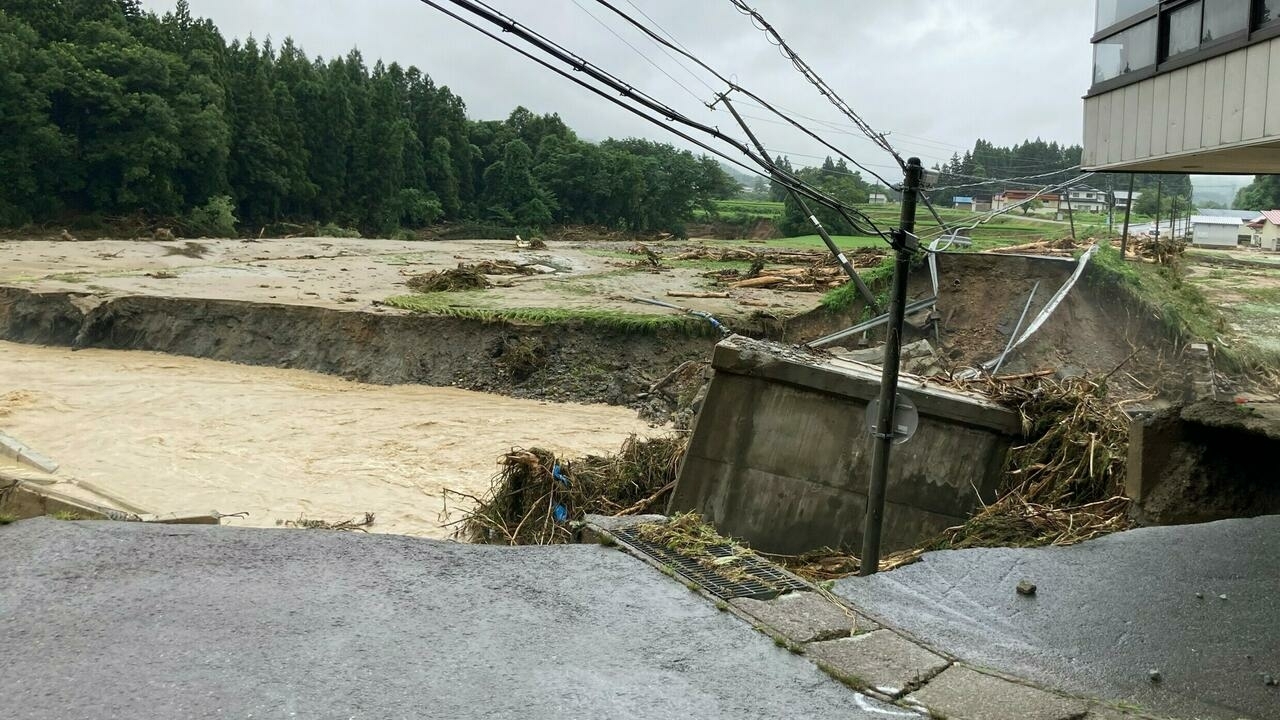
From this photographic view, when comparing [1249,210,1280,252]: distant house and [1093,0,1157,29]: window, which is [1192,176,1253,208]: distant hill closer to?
[1249,210,1280,252]: distant house

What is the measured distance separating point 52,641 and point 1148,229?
70.9 feet

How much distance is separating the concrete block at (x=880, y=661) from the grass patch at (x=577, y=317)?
17324 millimetres

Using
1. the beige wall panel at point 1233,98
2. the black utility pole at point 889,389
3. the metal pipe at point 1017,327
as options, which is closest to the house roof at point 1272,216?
the metal pipe at point 1017,327

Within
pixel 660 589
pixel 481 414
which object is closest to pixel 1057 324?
pixel 481 414

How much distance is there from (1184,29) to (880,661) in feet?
15.9

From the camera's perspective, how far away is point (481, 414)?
66.5 feet

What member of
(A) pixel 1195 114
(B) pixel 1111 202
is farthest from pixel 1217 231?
(A) pixel 1195 114

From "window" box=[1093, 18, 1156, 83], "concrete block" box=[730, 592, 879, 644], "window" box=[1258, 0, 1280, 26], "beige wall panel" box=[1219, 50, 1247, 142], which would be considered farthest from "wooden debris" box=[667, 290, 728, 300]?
"concrete block" box=[730, 592, 879, 644]

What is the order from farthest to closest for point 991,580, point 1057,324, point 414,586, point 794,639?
1. point 1057,324
2. point 991,580
3. point 414,586
4. point 794,639

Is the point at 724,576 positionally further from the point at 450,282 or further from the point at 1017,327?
the point at 450,282

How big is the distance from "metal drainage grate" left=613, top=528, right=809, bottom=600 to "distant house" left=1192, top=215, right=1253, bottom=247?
54.2 ft

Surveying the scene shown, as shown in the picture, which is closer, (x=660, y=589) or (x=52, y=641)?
(x=52, y=641)

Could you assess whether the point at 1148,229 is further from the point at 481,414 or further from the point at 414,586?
the point at 414,586

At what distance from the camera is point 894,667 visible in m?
5.24
